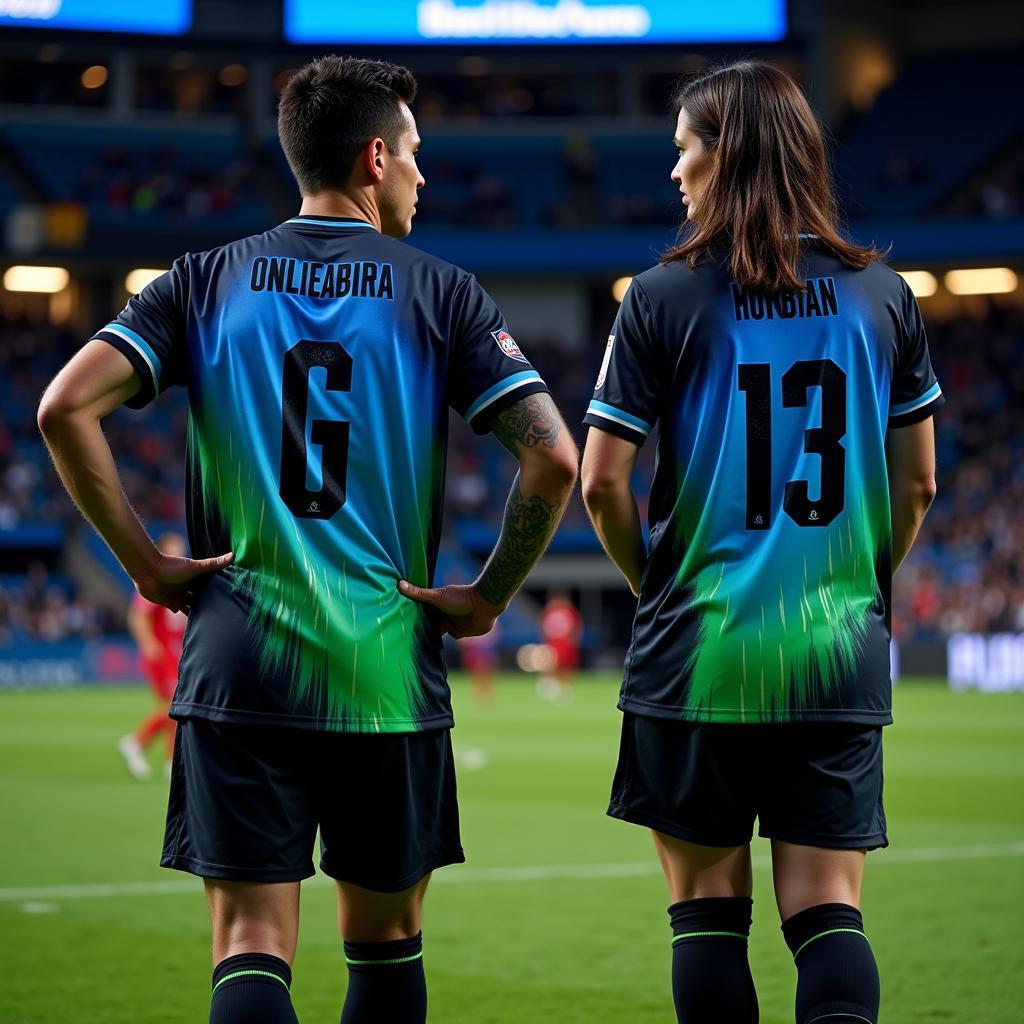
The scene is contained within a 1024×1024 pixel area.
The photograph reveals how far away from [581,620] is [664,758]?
126ft

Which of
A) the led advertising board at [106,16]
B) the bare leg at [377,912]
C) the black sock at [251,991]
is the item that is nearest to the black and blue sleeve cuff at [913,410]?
the bare leg at [377,912]

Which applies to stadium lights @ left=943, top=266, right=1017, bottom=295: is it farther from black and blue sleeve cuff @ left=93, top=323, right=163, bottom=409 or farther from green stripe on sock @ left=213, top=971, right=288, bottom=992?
green stripe on sock @ left=213, top=971, right=288, bottom=992

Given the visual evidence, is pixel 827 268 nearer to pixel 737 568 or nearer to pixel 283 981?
pixel 737 568

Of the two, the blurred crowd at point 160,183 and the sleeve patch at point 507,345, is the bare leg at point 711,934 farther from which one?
the blurred crowd at point 160,183

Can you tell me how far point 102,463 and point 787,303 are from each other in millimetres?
1523

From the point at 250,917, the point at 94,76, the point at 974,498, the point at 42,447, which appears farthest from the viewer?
the point at 94,76

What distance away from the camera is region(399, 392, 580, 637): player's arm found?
3.68 metres

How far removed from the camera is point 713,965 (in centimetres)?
359

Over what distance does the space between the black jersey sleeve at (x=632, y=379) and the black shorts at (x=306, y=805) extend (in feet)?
2.57

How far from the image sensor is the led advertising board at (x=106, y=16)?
121 ft

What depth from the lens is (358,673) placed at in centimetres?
357

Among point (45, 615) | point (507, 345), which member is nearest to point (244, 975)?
point (507, 345)

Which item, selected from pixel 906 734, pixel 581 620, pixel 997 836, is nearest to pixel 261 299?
pixel 997 836

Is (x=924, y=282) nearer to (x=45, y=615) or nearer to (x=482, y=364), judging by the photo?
(x=45, y=615)
